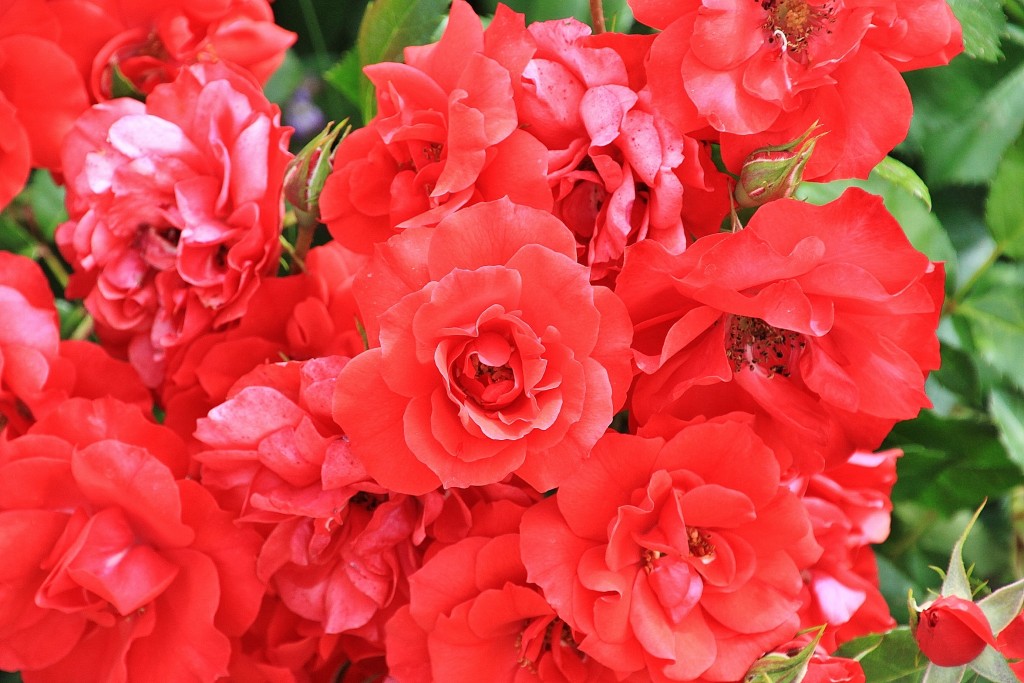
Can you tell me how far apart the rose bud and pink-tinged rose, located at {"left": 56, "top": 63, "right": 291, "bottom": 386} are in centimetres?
38

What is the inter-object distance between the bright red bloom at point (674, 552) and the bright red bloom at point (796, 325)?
0.08 ft

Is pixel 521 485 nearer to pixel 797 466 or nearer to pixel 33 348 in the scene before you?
pixel 797 466

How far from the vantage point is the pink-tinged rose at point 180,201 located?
52 centimetres

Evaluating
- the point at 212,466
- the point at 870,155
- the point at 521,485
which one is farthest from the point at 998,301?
the point at 212,466

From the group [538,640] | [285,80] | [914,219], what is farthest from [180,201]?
[914,219]

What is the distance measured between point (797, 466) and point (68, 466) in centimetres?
37

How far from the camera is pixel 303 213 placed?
0.53 m

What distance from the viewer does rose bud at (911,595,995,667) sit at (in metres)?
0.41

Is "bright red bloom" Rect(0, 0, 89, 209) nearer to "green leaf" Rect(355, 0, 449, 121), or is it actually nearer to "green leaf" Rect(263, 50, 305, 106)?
"green leaf" Rect(355, 0, 449, 121)

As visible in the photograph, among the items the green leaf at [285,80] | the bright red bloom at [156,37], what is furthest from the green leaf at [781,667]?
the green leaf at [285,80]

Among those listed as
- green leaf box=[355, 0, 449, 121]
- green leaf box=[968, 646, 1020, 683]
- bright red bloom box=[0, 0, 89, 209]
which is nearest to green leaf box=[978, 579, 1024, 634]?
green leaf box=[968, 646, 1020, 683]

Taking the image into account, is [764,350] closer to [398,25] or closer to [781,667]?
[781,667]

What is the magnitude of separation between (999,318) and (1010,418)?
8cm

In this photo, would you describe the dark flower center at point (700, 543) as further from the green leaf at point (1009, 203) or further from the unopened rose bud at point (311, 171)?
the green leaf at point (1009, 203)
